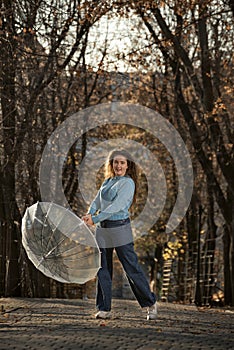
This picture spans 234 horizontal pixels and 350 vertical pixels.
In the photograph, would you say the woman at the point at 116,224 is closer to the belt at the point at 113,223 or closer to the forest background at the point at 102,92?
the belt at the point at 113,223

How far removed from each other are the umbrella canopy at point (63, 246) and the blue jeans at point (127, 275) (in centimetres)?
20

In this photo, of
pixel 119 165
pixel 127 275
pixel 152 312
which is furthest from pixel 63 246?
pixel 152 312

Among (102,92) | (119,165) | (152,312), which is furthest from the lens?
(102,92)

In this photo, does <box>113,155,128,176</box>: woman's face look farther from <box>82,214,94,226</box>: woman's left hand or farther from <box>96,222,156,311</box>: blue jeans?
<box>96,222,156,311</box>: blue jeans

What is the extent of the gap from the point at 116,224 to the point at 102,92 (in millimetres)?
19159

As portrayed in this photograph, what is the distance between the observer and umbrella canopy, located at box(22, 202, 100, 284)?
28.8ft

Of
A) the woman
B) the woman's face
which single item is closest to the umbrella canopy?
the woman

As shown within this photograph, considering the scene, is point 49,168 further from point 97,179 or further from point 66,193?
point 97,179

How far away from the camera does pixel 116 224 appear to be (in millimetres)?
8789

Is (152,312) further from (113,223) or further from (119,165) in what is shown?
(119,165)

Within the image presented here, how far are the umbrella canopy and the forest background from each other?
14.1 feet

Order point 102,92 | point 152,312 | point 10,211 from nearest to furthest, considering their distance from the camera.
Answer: point 152,312 → point 10,211 → point 102,92

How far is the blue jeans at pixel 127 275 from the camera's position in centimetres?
897

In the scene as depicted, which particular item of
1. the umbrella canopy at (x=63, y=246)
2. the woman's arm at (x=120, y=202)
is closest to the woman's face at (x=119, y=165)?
the woman's arm at (x=120, y=202)
